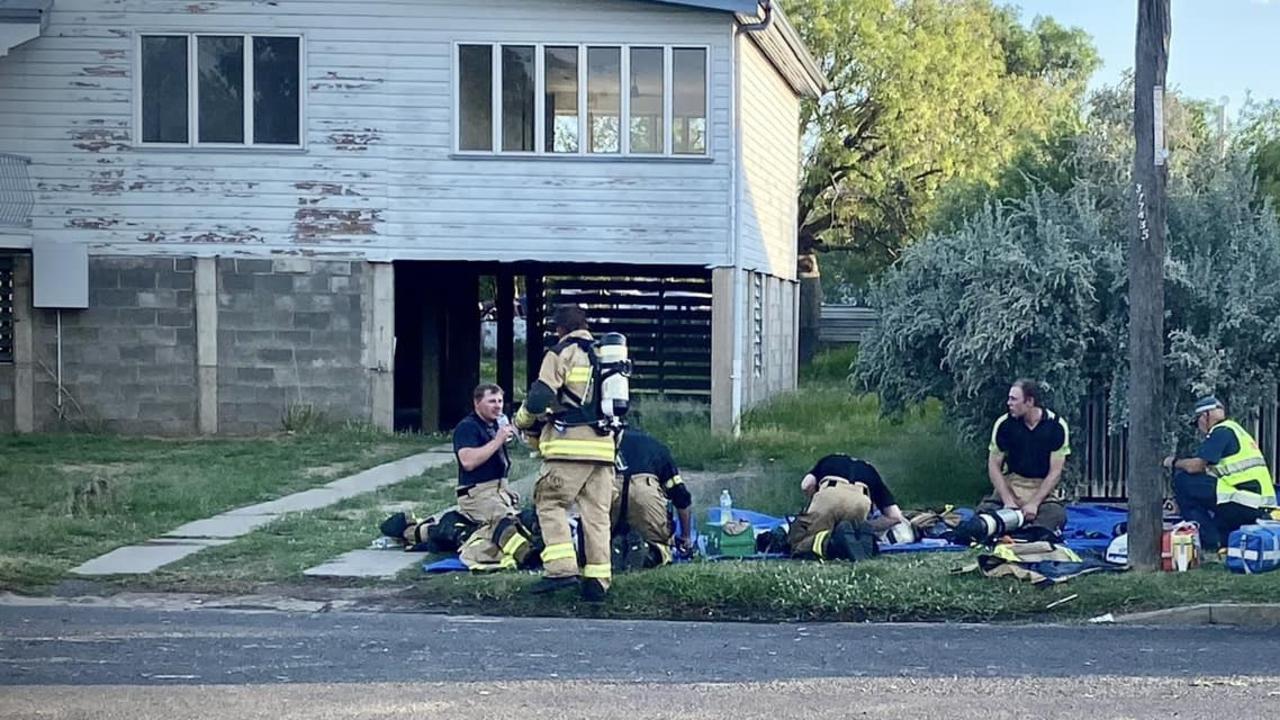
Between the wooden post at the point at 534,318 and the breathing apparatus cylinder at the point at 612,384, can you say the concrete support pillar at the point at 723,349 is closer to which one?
the wooden post at the point at 534,318

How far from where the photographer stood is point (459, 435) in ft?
38.1

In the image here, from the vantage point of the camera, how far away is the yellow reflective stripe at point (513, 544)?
11062 millimetres

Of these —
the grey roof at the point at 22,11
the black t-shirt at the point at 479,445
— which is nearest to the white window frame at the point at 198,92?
the grey roof at the point at 22,11

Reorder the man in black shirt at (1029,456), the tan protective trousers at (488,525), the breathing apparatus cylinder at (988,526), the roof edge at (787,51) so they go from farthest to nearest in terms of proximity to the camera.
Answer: the roof edge at (787,51) → the man in black shirt at (1029,456) → the breathing apparatus cylinder at (988,526) → the tan protective trousers at (488,525)

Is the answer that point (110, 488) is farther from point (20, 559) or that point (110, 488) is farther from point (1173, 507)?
point (1173, 507)

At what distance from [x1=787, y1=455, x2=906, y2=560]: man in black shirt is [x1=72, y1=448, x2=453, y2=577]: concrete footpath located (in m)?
4.46

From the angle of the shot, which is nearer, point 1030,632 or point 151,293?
point 1030,632

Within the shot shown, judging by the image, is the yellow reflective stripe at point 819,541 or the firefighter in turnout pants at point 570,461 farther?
the yellow reflective stripe at point 819,541

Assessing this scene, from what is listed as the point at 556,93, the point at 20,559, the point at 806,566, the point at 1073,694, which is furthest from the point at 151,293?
the point at 1073,694

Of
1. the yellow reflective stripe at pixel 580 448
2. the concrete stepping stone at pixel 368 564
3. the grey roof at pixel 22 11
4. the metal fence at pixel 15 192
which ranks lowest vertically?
the concrete stepping stone at pixel 368 564

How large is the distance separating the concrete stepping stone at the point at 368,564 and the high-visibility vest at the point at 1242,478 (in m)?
5.76

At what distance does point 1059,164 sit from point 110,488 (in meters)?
14.8

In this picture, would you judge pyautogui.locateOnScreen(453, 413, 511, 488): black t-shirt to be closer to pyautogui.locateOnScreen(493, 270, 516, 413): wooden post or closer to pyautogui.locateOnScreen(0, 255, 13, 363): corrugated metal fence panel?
pyautogui.locateOnScreen(0, 255, 13, 363): corrugated metal fence panel

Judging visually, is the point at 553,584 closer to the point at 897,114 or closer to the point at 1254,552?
the point at 1254,552
